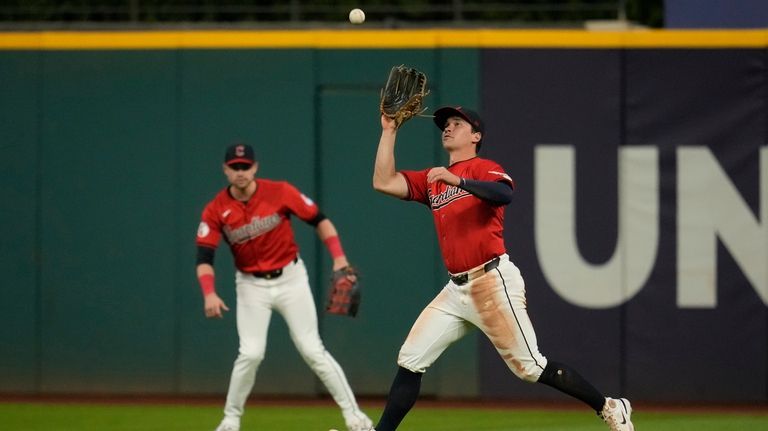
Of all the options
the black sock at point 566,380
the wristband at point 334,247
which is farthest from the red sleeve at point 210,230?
the black sock at point 566,380

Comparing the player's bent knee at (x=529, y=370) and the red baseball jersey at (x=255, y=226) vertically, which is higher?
the red baseball jersey at (x=255, y=226)

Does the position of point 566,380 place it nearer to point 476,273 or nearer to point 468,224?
point 476,273

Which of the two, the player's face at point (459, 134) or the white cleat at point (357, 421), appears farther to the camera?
the white cleat at point (357, 421)

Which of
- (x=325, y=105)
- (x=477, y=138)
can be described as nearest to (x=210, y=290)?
(x=477, y=138)

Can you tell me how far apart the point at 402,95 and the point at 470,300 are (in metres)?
1.18

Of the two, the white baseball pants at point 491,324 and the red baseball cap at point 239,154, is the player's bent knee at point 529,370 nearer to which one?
the white baseball pants at point 491,324

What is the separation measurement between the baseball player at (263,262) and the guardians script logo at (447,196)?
1.34m

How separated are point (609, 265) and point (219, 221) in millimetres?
3595

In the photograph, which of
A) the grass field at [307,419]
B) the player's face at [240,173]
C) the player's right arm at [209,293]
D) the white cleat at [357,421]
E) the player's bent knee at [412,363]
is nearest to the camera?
the player's bent knee at [412,363]

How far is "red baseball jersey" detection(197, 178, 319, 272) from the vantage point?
26.5 ft

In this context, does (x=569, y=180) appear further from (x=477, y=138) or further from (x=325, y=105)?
(x=477, y=138)

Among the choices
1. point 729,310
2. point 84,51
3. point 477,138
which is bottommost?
point 729,310

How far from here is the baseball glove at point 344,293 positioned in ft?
25.9

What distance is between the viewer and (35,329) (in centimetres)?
1036
